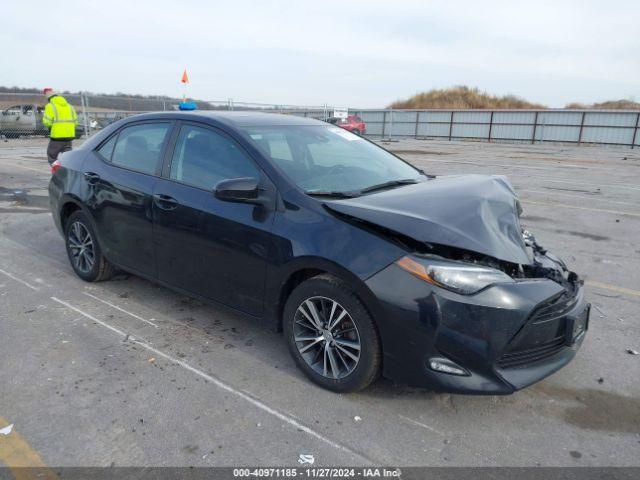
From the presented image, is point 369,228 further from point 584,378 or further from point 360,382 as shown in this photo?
point 584,378

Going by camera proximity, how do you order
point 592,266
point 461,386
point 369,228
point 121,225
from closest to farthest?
point 461,386 → point 369,228 → point 121,225 → point 592,266

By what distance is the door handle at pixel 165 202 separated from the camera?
375 centimetres

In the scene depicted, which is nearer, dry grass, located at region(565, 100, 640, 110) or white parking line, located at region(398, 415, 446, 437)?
white parking line, located at region(398, 415, 446, 437)

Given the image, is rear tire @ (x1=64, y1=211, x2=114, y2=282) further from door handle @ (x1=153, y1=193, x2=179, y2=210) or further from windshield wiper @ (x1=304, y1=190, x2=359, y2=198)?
windshield wiper @ (x1=304, y1=190, x2=359, y2=198)

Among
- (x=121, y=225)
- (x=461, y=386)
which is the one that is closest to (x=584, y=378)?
(x=461, y=386)

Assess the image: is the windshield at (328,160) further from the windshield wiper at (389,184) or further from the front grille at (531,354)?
the front grille at (531,354)

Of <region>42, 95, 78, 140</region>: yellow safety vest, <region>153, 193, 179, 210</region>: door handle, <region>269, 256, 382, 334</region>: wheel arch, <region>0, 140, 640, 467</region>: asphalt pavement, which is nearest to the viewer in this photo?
<region>0, 140, 640, 467</region>: asphalt pavement

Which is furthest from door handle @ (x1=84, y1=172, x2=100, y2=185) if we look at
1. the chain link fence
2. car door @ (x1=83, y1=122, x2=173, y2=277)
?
the chain link fence

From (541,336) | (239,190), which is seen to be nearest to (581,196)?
(541,336)

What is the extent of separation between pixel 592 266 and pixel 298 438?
428 centimetres

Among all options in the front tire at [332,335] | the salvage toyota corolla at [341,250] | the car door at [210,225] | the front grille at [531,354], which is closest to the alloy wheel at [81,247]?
the salvage toyota corolla at [341,250]

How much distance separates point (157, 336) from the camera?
150 inches

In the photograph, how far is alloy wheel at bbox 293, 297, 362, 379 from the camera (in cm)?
297

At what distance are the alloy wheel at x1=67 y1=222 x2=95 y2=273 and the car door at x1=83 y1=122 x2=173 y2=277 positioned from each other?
0.32 metres
